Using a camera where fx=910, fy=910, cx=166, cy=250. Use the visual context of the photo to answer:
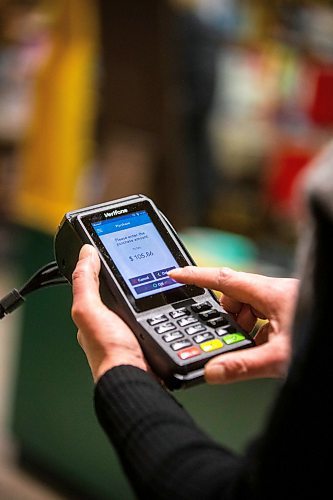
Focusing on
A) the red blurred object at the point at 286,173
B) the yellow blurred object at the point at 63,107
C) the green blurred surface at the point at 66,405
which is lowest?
the green blurred surface at the point at 66,405

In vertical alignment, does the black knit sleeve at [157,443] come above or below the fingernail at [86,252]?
below

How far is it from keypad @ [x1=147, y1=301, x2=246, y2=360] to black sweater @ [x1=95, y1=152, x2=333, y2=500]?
5 centimetres

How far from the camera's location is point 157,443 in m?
0.74

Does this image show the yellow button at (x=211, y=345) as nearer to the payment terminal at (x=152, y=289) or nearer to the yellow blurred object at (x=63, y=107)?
the payment terminal at (x=152, y=289)

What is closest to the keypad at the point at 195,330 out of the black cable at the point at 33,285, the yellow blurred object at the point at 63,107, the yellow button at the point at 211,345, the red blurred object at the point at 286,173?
the yellow button at the point at 211,345

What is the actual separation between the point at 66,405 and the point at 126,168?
2.12 ft

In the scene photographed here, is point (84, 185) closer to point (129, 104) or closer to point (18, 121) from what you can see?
point (129, 104)

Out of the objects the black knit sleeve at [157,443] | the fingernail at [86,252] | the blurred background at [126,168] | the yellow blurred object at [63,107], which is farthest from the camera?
the yellow blurred object at [63,107]

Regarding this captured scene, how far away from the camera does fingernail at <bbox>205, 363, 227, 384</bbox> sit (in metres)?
0.78

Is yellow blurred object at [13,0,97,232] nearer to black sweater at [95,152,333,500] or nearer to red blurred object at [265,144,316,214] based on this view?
red blurred object at [265,144,316,214]

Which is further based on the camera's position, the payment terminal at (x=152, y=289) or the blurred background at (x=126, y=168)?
the blurred background at (x=126, y=168)

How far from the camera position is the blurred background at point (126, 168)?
7.29ft

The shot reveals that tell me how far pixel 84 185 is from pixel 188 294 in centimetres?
175

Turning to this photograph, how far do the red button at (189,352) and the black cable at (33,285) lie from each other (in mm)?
148
